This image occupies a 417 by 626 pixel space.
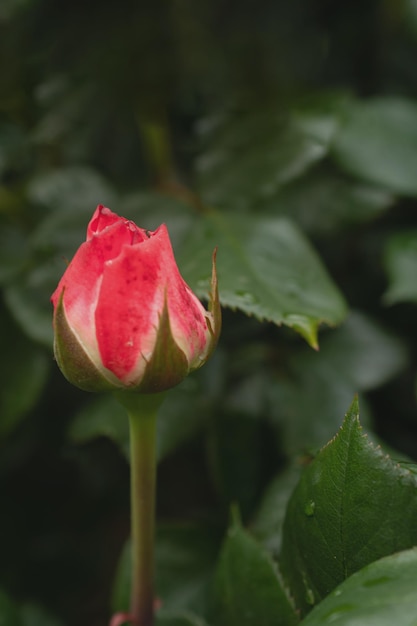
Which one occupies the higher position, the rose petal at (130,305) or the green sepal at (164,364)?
the rose petal at (130,305)

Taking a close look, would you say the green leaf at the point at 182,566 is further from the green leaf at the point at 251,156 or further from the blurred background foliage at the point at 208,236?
the green leaf at the point at 251,156

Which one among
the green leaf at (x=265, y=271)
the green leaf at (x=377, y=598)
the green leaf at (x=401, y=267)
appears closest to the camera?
the green leaf at (x=377, y=598)

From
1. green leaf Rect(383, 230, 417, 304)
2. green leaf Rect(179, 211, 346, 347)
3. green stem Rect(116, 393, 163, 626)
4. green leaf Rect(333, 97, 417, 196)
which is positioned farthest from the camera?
green leaf Rect(333, 97, 417, 196)

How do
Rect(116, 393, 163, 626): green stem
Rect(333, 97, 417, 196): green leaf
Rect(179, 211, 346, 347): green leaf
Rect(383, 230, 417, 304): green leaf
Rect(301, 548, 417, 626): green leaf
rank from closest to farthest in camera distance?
1. Rect(301, 548, 417, 626): green leaf
2. Rect(116, 393, 163, 626): green stem
3. Rect(179, 211, 346, 347): green leaf
4. Rect(383, 230, 417, 304): green leaf
5. Rect(333, 97, 417, 196): green leaf

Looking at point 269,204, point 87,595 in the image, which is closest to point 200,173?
point 269,204

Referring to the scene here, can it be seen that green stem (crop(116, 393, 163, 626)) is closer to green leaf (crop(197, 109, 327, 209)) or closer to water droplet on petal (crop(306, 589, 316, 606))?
water droplet on petal (crop(306, 589, 316, 606))

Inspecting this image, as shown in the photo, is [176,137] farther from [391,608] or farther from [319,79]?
[391,608]

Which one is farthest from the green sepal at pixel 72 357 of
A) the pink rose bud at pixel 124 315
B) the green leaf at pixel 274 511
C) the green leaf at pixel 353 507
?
the green leaf at pixel 274 511

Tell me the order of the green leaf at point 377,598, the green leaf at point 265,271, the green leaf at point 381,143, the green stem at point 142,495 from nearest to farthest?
the green leaf at point 377,598 < the green stem at point 142,495 < the green leaf at point 265,271 < the green leaf at point 381,143

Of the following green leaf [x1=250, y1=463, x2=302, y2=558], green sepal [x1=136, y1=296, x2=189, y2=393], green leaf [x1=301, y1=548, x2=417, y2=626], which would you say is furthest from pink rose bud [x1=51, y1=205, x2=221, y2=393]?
green leaf [x1=250, y1=463, x2=302, y2=558]
